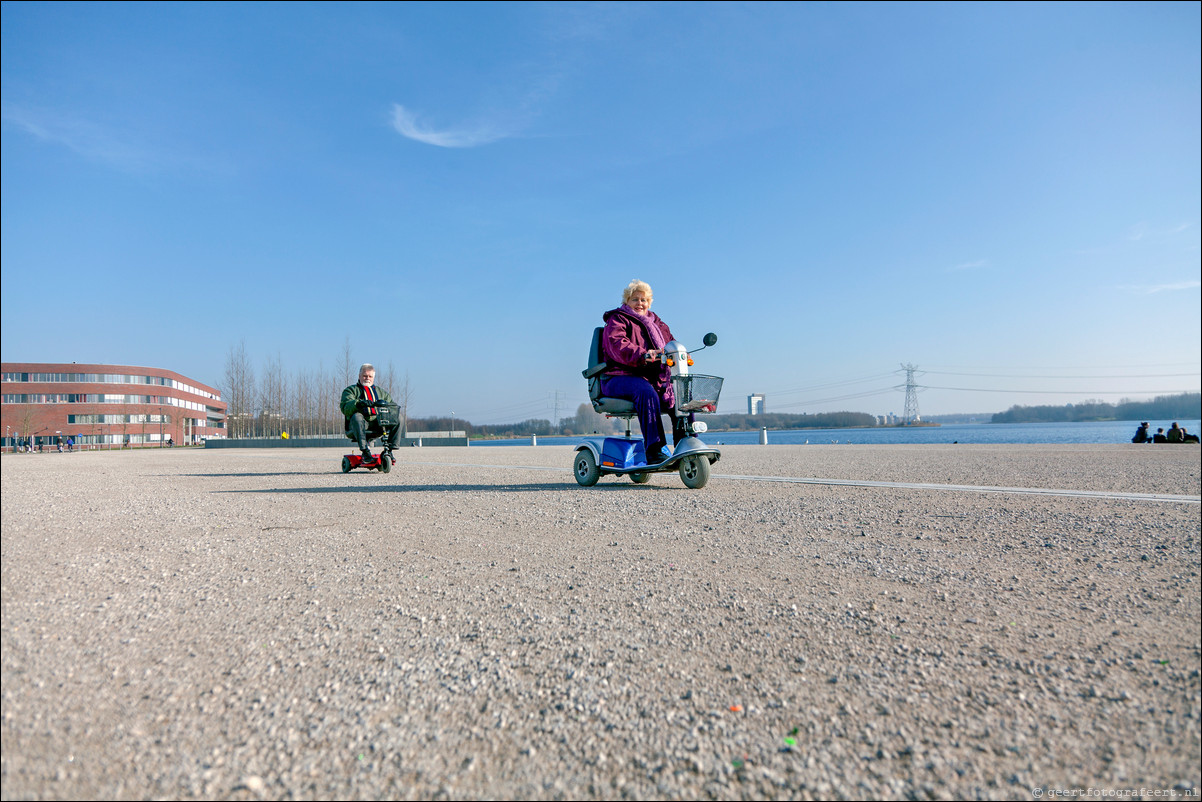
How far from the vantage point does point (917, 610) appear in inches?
85.2

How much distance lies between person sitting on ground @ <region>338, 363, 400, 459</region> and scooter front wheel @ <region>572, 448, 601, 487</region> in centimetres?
396

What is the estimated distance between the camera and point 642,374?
671cm

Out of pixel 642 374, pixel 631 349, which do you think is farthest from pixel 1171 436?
pixel 631 349

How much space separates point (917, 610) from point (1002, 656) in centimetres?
41

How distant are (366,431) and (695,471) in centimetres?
616

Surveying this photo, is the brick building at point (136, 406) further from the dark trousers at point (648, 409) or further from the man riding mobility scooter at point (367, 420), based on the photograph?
the dark trousers at point (648, 409)

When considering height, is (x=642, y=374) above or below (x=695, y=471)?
above

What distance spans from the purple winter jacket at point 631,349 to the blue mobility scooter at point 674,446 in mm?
107

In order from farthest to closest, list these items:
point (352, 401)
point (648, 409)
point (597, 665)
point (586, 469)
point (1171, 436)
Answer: point (1171, 436) → point (352, 401) → point (586, 469) → point (648, 409) → point (597, 665)

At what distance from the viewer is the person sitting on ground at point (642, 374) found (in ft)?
21.5

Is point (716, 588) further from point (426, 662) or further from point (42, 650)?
point (42, 650)

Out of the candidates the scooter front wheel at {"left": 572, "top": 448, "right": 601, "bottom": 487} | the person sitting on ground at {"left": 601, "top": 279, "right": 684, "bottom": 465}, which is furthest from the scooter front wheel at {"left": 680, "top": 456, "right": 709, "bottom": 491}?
the scooter front wheel at {"left": 572, "top": 448, "right": 601, "bottom": 487}

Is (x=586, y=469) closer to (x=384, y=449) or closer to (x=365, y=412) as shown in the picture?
(x=384, y=449)

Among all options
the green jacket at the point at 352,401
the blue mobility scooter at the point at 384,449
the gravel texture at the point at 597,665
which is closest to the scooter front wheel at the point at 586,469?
the gravel texture at the point at 597,665
